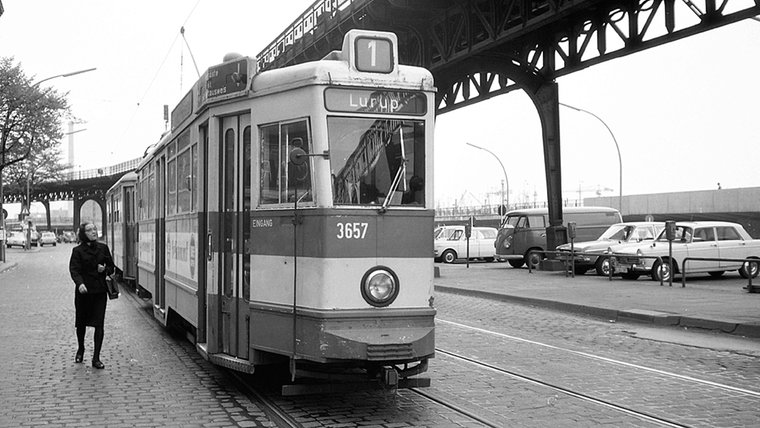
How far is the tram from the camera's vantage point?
22.1ft

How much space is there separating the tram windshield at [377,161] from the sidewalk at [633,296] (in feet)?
27.3

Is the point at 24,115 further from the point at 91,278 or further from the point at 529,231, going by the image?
the point at 91,278

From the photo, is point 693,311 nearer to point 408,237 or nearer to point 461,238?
point 408,237

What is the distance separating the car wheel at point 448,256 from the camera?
3738 cm

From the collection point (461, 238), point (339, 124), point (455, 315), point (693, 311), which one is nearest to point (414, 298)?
point (339, 124)

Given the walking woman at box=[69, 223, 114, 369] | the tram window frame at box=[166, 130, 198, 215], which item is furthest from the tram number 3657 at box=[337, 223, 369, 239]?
the walking woman at box=[69, 223, 114, 369]

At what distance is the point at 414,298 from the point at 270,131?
198 cm

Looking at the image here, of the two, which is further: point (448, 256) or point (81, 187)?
point (81, 187)

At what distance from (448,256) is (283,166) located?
30.6 m

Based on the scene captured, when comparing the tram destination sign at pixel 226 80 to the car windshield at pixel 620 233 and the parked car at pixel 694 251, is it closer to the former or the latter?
the parked car at pixel 694 251

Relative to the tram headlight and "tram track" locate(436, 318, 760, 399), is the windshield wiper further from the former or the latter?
"tram track" locate(436, 318, 760, 399)

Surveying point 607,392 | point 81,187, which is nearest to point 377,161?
point 607,392

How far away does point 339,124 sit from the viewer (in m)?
6.87

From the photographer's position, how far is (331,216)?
22.0ft
